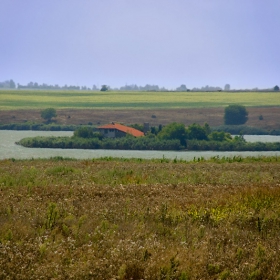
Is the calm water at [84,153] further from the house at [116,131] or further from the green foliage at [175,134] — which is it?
the house at [116,131]

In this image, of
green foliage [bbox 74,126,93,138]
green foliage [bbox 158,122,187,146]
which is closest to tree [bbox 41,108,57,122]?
green foliage [bbox 74,126,93,138]

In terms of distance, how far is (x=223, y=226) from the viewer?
363 inches

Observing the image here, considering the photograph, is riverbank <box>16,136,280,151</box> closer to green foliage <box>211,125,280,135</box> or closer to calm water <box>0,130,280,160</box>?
calm water <box>0,130,280,160</box>

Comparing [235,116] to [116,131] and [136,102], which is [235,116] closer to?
[136,102]

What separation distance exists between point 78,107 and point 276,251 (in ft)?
267

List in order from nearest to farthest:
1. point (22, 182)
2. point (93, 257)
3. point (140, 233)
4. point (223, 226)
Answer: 1. point (93, 257)
2. point (140, 233)
3. point (223, 226)
4. point (22, 182)

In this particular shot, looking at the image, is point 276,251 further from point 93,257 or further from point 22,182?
point 22,182

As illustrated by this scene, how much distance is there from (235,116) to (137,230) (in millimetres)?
68216

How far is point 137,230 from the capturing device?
8.63 meters

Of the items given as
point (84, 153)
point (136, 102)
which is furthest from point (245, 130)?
point (84, 153)

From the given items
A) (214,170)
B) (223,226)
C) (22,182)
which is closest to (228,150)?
(214,170)

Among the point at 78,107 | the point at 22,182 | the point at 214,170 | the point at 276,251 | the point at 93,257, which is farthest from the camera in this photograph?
the point at 78,107

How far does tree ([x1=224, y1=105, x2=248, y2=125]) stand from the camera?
75.8m

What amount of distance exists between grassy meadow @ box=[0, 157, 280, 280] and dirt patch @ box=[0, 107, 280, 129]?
202 feet
